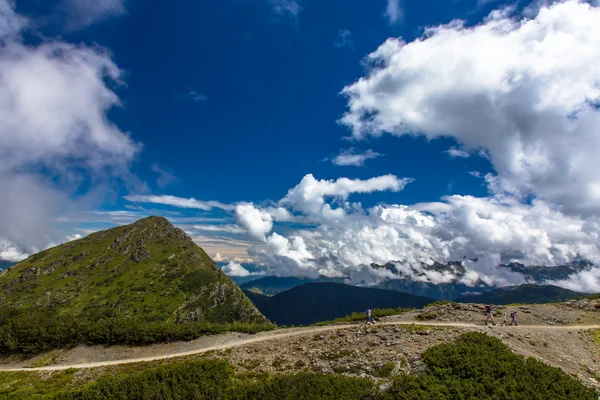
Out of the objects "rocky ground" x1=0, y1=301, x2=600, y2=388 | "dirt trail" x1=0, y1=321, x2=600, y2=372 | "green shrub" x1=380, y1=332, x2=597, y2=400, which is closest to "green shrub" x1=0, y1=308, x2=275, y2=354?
"rocky ground" x1=0, y1=301, x2=600, y2=388

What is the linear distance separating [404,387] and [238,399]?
40.1 feet

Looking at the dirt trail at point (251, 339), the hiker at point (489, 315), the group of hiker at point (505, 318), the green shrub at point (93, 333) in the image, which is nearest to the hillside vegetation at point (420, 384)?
the dirt trail at point (251, 339)

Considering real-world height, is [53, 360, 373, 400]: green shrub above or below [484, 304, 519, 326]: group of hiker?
below

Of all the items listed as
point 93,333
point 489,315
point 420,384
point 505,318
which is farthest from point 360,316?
point 93,333

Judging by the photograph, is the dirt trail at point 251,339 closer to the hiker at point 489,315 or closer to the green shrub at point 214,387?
the hiker at point 489,315

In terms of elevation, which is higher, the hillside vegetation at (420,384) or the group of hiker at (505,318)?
the group of hiker at (505,318)

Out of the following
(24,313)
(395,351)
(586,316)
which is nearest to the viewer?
(395,351)

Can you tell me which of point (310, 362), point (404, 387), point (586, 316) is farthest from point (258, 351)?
point (586, 316)

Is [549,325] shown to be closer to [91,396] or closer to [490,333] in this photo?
[490,333]

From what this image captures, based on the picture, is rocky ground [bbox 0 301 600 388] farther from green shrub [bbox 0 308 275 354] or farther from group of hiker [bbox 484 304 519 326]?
green shrub [bbox 0 308 275 354]

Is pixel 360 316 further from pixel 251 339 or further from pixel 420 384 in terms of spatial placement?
pixel 420 384

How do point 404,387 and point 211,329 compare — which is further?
point 211,329

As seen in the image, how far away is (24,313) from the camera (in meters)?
53.7

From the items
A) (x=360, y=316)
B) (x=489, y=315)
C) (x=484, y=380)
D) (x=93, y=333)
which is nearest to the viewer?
(x=484, y=380)
